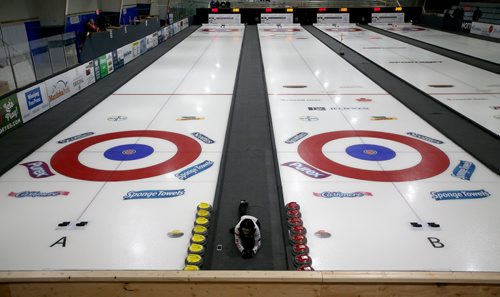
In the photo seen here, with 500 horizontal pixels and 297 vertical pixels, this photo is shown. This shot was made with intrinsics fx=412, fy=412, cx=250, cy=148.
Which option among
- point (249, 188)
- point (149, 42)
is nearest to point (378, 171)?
point (249, 188)

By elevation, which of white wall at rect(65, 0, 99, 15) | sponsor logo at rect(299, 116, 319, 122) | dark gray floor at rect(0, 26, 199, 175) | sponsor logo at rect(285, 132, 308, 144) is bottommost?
sponsor logo at rect(285, 132, 308, 144)

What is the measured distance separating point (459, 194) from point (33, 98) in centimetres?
806

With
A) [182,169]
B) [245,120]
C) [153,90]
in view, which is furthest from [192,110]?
[182,169]

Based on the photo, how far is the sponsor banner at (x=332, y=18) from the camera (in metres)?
28.6

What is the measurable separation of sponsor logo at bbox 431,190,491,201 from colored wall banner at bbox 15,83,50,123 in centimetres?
754

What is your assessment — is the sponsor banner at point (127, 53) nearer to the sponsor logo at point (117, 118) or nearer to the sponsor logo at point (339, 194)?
the sponsor logo at point (117, 118)

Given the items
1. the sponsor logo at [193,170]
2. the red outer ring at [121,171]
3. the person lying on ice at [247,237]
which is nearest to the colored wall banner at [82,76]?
the red outer ring at [121,171]

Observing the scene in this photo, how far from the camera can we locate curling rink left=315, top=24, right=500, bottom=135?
29.7 ft

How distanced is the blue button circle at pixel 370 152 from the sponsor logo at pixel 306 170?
88 centimetres

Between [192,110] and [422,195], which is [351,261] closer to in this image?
[422,195]

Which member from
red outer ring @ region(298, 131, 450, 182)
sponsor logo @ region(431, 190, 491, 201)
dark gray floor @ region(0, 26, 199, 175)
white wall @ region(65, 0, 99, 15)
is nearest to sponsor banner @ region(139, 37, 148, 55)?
dark gray floor @ region(0, 26, 199, 175)

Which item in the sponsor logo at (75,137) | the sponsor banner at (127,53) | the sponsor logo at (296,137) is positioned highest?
the sponsor banner at (127,53)

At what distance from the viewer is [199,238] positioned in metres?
4.34

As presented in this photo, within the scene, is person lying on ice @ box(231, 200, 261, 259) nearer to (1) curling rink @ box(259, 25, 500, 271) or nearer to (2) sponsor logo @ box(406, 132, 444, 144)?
(1) curling rink @ box(259, 25, 500, 271)
